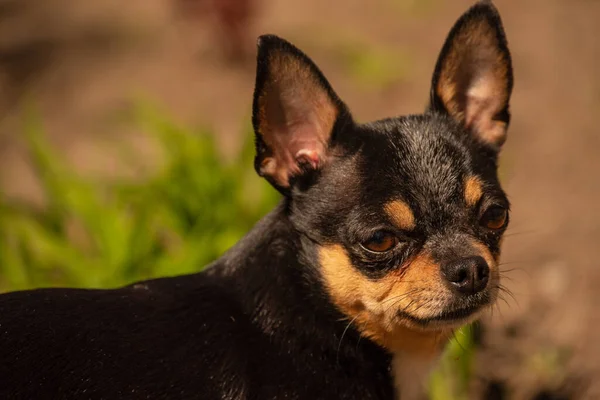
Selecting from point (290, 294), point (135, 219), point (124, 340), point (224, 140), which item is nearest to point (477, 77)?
point (290, 294)

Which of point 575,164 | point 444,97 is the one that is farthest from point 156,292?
point 575,164

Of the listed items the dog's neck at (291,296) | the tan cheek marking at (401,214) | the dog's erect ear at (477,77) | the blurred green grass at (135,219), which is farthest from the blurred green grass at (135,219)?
the tan cheek marking at (401,214)

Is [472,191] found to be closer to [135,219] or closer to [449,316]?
[449,316]

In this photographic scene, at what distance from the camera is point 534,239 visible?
548cm

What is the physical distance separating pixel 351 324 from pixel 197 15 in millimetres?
5555

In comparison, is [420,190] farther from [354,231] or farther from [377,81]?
[377,81]

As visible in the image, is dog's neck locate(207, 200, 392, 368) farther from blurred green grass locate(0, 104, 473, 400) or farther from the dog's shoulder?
blurred green grass locate(0, 104, 473, 400)

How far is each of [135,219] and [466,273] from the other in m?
2.52

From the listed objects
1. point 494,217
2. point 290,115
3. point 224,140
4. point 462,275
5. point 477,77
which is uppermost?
point 477,77

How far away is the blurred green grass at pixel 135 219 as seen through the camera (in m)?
4.65

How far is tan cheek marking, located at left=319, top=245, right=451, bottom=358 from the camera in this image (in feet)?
9.25

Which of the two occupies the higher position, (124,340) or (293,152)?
(293,152)

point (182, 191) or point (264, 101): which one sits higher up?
point (264, 101)

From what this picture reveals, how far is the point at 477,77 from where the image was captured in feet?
10.9
